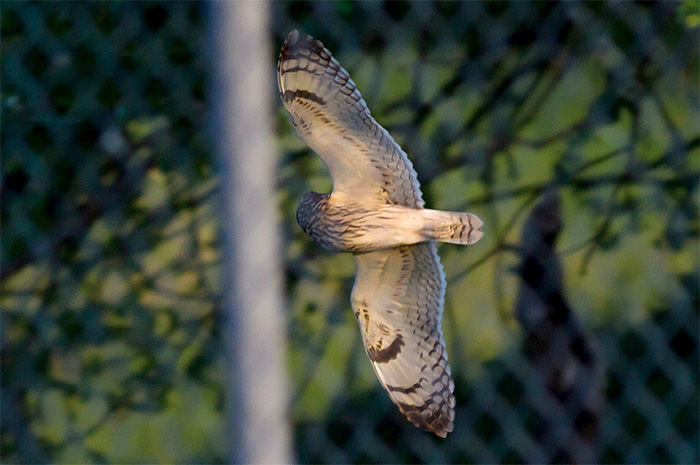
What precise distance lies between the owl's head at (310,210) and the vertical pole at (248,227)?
6.4 inches

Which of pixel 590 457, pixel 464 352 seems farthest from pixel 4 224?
pixel 590 457

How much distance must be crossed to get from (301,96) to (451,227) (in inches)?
8.1

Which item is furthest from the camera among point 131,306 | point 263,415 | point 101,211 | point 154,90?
point 131,306

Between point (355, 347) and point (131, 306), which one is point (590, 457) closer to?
point (355, 347)

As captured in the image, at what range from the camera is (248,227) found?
58cm

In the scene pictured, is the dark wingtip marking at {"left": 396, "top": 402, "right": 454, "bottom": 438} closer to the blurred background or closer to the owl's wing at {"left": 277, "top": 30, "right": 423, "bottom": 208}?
the owl's wing at {"left": 277, "top": 30, "right": 423, "bottom": 208}

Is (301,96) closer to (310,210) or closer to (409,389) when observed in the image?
(310,210)

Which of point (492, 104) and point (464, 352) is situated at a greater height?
point (492, 104)

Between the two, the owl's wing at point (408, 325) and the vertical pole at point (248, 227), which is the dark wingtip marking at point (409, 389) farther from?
the vertical pole at point (248, 227)

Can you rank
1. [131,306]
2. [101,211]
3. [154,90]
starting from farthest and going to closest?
[131,306] < [101,211] < [154,90]

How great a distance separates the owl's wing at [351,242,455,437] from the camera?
783mm

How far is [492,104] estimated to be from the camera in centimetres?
123

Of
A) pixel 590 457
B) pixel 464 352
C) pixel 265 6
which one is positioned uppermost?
pixel 265 6

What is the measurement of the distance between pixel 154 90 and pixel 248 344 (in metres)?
0.72
